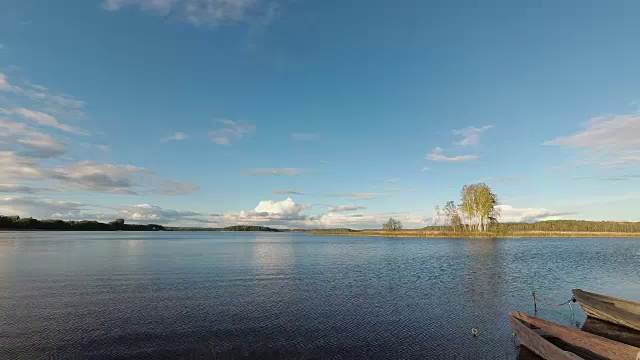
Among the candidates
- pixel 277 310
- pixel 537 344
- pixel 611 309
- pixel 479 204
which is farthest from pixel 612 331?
pixel 479 204

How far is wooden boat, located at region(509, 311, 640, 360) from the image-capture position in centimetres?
1328

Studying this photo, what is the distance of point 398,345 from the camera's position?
16781 mm

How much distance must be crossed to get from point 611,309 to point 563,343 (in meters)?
7.83

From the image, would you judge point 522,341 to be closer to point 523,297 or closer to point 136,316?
point 523,297

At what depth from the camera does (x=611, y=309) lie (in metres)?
20.3

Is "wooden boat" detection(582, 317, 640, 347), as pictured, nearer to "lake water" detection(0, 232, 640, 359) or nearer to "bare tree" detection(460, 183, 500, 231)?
"lake water" detection(0, 232, 640, 359)

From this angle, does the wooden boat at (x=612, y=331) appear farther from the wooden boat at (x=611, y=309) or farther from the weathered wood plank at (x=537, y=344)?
the weathered wood plank at (x=537, y=344)

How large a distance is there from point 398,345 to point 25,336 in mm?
18585

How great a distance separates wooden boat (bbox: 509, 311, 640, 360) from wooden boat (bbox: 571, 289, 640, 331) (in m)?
6.71

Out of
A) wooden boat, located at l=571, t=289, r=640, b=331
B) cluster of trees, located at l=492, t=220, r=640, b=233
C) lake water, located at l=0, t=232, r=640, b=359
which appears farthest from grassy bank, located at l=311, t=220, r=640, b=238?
wooden boat, located at l=571, t=289, r=640, b=331

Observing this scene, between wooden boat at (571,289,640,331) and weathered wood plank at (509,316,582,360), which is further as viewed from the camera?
wooden boat at (571,289,640,331)

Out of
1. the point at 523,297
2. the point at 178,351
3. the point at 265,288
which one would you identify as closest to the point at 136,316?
the point at 178,351

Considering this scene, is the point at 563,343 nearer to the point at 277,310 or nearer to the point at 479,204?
the point at 277,310

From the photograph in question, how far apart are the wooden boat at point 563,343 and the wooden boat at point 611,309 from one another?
6.71m
